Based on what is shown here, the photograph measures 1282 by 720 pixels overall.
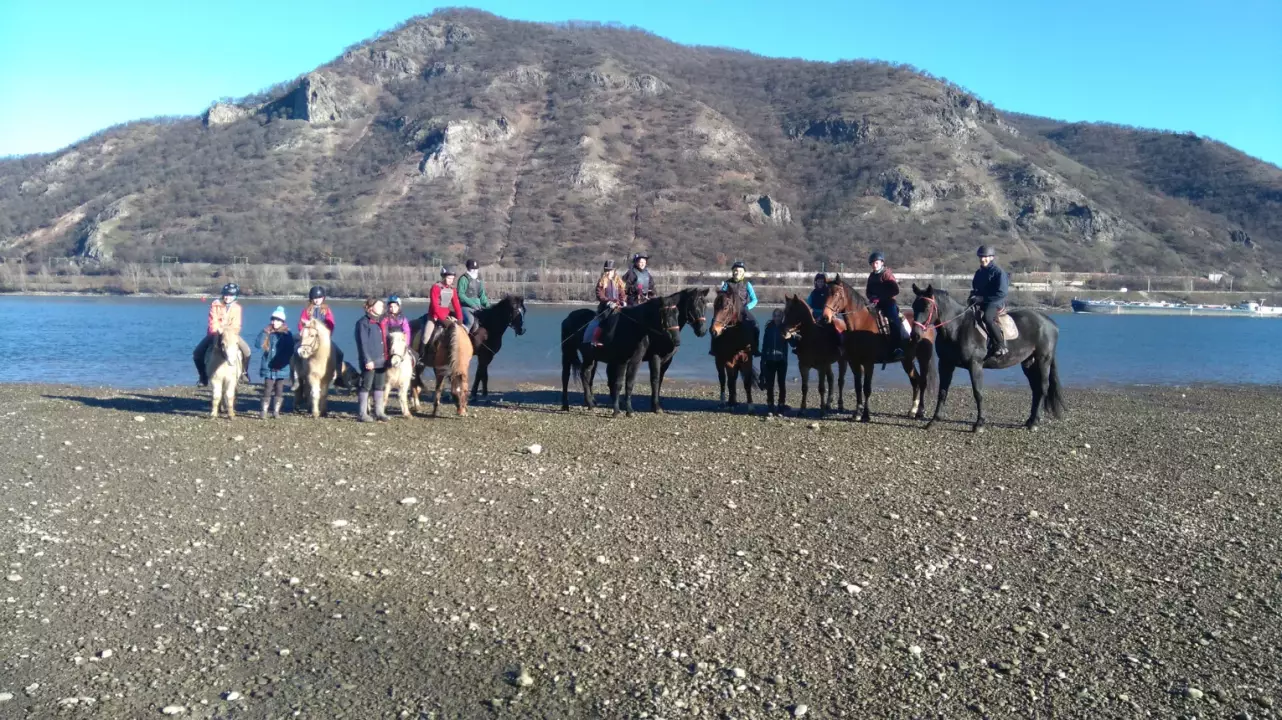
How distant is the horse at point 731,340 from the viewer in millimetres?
13875

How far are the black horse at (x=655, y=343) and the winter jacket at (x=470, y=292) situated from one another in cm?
157

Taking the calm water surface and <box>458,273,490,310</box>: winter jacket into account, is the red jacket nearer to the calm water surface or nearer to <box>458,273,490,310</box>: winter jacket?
<box>458,273,490,310</box>: winter jacket

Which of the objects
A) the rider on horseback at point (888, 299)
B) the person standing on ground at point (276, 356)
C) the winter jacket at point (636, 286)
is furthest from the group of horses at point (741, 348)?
the winter jacket at point (636, 286)

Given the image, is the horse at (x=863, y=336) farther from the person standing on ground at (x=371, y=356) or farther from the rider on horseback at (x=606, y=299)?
the person standing on ground at (x=371, y=356)

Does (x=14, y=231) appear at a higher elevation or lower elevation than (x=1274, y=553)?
higher

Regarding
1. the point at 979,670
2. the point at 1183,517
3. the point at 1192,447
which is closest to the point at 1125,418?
the point at 1192,447

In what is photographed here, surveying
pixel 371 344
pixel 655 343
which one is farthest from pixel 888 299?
pixel 371 344

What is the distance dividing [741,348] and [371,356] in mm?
5895

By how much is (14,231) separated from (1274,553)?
139467 mm

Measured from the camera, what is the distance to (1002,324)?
13312 mm

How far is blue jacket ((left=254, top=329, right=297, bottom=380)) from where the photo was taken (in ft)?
44.3

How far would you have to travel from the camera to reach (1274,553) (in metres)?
7.45

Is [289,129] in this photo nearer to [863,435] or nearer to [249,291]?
[249,291]

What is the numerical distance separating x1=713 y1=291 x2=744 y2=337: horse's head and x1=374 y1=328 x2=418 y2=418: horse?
4703 millimetres
